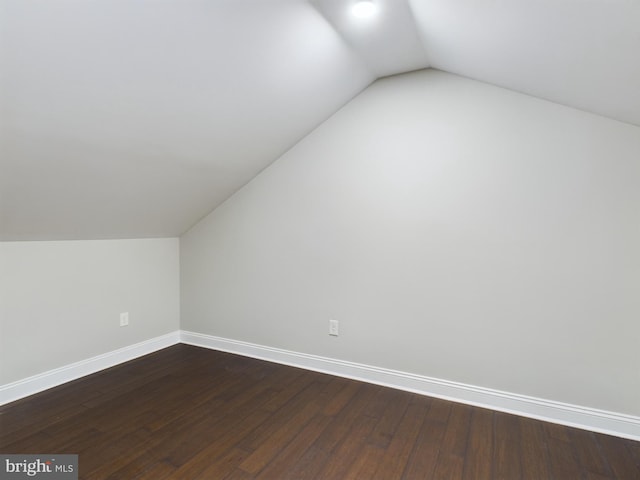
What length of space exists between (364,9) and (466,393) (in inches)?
96.3

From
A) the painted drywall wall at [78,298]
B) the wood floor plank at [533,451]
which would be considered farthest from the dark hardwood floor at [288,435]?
the painted drywall wall at [78,298]

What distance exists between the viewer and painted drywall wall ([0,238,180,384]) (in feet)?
7.53

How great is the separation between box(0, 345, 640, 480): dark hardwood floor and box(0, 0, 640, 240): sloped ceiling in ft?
4.07

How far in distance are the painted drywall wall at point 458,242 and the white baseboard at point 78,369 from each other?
36.7 inches

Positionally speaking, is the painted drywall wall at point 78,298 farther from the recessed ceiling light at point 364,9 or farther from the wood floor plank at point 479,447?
the wood floor plank at point 479,447

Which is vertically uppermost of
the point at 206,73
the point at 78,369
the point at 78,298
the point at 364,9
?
the point at 364,9

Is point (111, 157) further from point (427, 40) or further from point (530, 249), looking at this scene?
point (530, 249)

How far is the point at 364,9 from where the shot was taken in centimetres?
176

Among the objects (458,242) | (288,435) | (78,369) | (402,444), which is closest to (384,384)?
(402,444)

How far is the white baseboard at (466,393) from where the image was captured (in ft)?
6.64

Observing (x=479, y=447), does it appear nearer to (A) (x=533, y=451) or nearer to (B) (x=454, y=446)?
(B) (x=454, y=446)

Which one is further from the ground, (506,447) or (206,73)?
(206,73)

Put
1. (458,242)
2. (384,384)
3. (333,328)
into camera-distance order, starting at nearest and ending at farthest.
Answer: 1. (458,242)
2. (384,384)
3. (333,328)

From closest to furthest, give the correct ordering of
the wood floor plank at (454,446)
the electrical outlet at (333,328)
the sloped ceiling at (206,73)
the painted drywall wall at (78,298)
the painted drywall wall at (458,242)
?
the sloped ceiling at (206,73) < the wood floor plank at (454,446) < the painted drywall wall at (458,242) < the painted drywall wall at (78,298) < the electrical outlet at (333,328)
